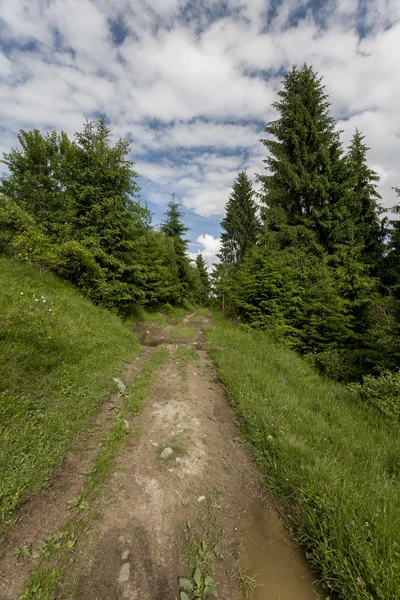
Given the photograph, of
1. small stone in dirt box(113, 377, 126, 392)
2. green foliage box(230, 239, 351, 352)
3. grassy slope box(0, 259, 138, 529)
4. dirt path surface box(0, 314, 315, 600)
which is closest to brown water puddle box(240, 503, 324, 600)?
dirt path surface box(0, 314, 315, 600)

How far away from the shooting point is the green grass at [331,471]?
2.12 m

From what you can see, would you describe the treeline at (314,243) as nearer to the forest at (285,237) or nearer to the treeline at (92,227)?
the forest at (285,237)

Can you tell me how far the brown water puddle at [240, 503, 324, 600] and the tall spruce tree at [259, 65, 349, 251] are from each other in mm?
15390

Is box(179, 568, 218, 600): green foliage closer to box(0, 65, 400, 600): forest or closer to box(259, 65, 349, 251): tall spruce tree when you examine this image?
box(0, 65, 400, 600): forest

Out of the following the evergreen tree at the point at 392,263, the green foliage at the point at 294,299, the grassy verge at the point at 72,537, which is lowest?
the grassy verge at the point at 72,537

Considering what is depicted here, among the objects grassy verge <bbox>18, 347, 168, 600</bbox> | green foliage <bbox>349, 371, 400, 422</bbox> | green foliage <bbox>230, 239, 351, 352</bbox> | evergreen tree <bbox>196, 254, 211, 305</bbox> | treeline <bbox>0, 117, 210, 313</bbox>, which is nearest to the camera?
grassy verge <bbox>18, 347, 168, 600</bbox>

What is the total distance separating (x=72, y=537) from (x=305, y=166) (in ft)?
62.8

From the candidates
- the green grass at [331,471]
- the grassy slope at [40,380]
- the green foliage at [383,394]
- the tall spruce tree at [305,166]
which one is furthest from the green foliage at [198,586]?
the tall spruce tree at [305,166]

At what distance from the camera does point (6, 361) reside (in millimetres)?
4254

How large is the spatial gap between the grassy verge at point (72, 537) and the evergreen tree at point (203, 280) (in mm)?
41195

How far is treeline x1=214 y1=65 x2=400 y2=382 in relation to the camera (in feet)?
39.0

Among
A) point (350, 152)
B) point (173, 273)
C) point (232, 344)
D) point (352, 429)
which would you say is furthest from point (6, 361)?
point (350, 152)

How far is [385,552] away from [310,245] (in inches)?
574

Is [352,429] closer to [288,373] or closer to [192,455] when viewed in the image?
[288,373]
